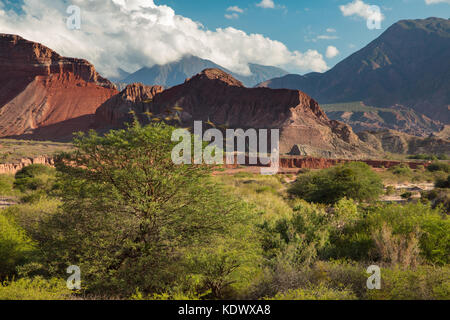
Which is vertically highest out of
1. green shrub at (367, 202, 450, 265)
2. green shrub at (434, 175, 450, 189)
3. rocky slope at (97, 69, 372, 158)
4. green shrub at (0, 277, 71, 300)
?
rocky slope at (97, 69, 372, 158)

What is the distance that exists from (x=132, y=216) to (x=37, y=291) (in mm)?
2443

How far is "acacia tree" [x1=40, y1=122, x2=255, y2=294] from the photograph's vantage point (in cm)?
660

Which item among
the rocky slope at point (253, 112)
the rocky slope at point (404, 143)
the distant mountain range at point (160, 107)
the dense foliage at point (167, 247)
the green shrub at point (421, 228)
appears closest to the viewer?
the dense foliage at point (167, 247)

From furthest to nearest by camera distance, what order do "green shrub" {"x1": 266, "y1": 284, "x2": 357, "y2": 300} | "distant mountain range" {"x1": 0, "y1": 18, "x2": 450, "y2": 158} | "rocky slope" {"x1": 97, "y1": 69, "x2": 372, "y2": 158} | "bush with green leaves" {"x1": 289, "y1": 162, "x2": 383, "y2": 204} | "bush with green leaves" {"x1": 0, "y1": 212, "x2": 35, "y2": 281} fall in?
1. "distant mountain range" {"x1": 0, "y1": 18, "x2": 450, "y2": 158}
2. "rocky slope" {"x1": 97, "y1": 69, "x2": 372, "y2": 158}
3. "bush with green leaves" {"x1": 289, "y1": 162, "x2": 383, "y2": 204}
4. "bush with green leaves" {"x1": 0, "y1": 212, "x2": 35, "y2": 281}
5. "green shrub" {"x1": 266, "y1": 284, "x2": 357, "y2": 300}

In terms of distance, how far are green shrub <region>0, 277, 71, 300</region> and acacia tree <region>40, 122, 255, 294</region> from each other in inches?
19.2

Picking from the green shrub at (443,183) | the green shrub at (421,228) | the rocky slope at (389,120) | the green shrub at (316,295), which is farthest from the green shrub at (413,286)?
the rocky slope at (389,120)

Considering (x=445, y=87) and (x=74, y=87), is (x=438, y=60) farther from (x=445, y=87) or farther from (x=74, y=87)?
(x=74, y=87)

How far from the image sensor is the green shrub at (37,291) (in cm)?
538

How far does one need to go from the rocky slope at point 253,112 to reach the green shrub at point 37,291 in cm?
6596

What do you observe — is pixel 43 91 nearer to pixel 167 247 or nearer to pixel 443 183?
pixel 167 247

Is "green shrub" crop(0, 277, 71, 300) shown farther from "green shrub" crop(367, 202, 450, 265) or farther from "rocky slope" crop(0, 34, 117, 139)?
"rocky slope" crop(0, 34, 117, 139)

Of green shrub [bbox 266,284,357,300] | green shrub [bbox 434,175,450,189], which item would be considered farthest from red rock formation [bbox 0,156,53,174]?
green shrub [bbox 434,175,450,189]

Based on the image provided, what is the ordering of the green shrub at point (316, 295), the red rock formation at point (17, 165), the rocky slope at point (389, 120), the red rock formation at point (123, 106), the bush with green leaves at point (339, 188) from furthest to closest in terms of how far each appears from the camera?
the rocky slope at point (389, 120) < the red rock formation at point (123, 106) < the red rock formation at point (17, 165) < the bush with green leaves at point (339, 188) < the green shrub at point (316, 295)

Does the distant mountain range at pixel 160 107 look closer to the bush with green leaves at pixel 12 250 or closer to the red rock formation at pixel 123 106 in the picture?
the red rock formation at pixel 123 106
